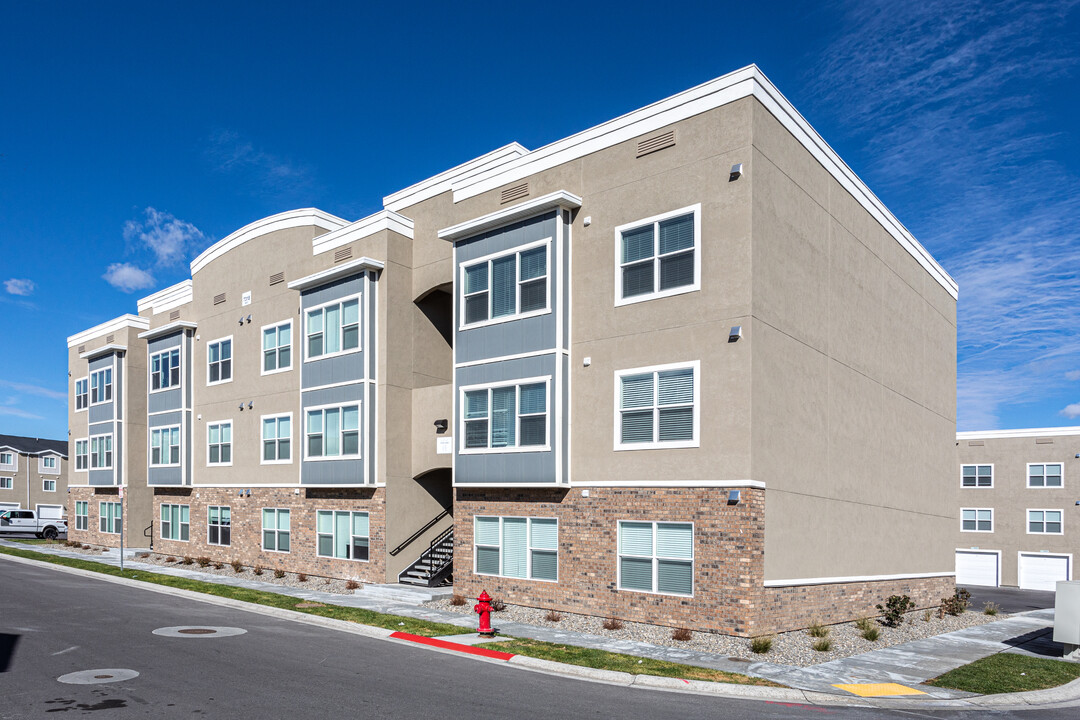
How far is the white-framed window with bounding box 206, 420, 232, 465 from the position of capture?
30641 millimetres

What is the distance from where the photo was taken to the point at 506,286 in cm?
1994

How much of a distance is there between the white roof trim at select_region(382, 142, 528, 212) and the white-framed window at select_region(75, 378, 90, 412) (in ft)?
82.1

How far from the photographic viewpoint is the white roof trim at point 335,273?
2369 centimetres

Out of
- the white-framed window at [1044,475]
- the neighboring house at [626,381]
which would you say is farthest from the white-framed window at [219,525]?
the white-framed window at [1044,475]

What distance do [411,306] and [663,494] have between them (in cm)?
1119

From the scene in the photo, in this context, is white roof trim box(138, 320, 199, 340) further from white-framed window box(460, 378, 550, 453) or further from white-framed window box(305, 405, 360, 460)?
white-framed window box(460, 378, 550, 453)

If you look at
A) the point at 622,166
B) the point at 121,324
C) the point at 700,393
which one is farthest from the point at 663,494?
→ the point at 121,324

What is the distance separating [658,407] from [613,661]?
18.5 ft

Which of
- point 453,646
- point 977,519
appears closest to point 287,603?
point 453,646

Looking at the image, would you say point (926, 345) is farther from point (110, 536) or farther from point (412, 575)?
point (110, 536)

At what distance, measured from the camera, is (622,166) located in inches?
721

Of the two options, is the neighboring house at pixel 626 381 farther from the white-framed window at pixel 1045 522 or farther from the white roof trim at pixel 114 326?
the white-framed window at pixel 1045 522

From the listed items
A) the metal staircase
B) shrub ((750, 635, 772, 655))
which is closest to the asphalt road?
shrub ((750, 635, 772, 655))

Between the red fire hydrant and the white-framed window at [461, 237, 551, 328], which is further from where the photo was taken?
the white-framed window at [461, 237, 551, 328]
